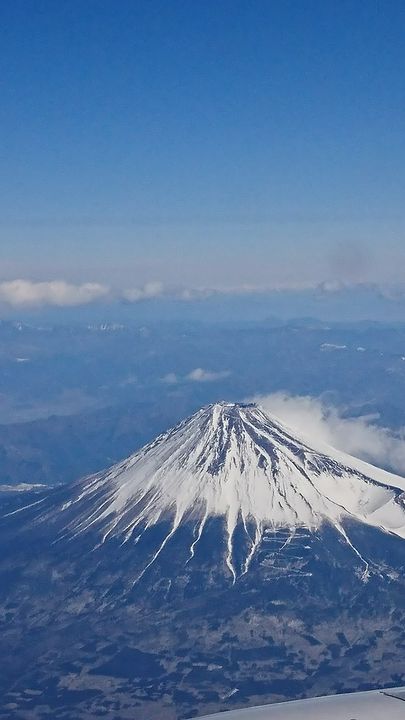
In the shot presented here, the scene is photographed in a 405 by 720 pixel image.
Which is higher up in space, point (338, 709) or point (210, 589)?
point (338, 709)

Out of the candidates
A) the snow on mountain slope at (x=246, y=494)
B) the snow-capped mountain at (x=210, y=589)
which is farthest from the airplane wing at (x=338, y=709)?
the snow on mountain slope at (x=246, y=494)

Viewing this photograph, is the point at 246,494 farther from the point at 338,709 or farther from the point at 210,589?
the point at 338,709

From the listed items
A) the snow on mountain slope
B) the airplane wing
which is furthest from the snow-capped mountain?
the airplane wing

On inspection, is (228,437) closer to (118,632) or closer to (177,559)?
(177,559)

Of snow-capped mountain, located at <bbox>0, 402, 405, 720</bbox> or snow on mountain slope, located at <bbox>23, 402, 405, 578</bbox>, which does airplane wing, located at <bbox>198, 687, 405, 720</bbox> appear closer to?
snow-capped mountain, located at <bbox>0, 402, 405, 720</bbox>

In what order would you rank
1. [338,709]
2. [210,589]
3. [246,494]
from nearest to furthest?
1. [338,709]
2. [210,589]
3. [246,494]

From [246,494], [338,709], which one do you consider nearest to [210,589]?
[246,494]
